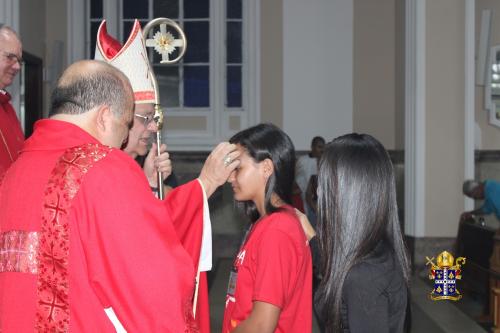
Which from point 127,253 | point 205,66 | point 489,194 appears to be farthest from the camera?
point 205,66

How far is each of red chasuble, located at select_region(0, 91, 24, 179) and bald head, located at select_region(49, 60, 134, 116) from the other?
154cm

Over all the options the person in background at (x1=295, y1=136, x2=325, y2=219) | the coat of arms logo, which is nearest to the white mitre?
the coat of arms logo

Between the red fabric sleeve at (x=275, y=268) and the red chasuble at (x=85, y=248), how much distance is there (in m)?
0.48

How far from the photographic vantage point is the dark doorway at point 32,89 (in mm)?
8891

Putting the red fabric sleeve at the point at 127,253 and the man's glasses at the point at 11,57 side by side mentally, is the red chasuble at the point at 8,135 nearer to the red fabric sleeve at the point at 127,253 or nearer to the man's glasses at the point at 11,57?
the man's glasses at the point at 11,57

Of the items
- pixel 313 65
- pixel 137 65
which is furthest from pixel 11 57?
pixel 313 65

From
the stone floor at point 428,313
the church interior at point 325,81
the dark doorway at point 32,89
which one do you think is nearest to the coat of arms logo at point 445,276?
the stone floor at point 428,313

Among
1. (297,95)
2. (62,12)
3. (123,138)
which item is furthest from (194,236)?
(62,12)

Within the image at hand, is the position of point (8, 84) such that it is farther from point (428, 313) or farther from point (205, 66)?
point (205, 66)

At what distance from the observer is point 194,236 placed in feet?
8.10

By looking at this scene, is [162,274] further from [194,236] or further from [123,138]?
[194,236]

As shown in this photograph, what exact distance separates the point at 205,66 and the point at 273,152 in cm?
820

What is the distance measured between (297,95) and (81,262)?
8571 millimetres

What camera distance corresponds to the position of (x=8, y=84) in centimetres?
342
